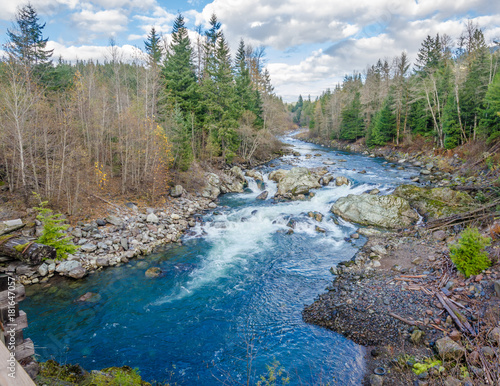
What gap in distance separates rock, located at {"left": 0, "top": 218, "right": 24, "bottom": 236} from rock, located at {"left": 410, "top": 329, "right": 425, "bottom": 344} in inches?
631

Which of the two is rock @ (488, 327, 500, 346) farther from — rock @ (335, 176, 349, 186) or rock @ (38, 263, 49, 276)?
rock @ (335, 176, 349, 186)

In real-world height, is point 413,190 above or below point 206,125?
below

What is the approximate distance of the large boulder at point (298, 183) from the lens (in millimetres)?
22989

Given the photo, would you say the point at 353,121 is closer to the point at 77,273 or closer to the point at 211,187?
the point at 211,187

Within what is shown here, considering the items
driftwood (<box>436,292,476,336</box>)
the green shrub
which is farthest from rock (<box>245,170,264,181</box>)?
driftwood (<box>436,292,476,336</box>)

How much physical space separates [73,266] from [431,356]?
43.5 feet

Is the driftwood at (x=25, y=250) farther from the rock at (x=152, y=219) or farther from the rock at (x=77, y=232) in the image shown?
the rock at (x=152, y=219)

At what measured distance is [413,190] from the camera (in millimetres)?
18453

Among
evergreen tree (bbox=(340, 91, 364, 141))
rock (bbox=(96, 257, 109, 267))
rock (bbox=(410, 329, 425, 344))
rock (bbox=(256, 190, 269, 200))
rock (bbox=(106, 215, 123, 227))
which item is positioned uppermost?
evergreen tree (bbox=(340, 91, 364, 141))

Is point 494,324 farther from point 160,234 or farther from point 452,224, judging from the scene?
point 160,234

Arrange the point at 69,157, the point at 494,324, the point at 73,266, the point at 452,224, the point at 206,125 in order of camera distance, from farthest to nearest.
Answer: the point at 206,125, the point at 69,157, the point at 452,224, the point at 73,266, the point at 494,324

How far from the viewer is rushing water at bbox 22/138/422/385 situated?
7.25 meters

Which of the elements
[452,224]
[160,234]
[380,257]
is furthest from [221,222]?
[452,224]

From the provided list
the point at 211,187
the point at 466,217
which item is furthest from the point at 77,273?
the point at 466,217
